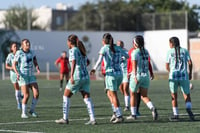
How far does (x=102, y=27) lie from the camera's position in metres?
84.0

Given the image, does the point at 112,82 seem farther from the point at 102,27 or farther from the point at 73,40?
the point at 102,27

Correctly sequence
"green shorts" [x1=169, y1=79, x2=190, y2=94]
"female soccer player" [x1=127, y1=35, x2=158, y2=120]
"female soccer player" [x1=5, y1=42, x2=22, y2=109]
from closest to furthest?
"female soccer player" [x1=127, y1=35, x2=158, y2=120] → "green shorts" [x1=169, y1=79, x2=190, y2=94] → "female soccer player" [x1=5, y1=42, x2=22, y2=109]

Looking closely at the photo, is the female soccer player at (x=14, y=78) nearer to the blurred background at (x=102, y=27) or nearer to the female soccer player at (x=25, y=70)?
the female soccer player at (x=25, y=70)

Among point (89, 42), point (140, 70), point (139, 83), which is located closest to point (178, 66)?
point (140, 70)

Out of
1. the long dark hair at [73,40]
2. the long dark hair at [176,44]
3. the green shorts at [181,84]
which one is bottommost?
the green shorts at [181,84]

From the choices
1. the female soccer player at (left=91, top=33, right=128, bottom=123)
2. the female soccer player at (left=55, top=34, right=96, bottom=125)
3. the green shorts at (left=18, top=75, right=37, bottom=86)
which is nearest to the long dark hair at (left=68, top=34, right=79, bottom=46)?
the female soccer player at (left=55, top=34, right=96, bottom=125)

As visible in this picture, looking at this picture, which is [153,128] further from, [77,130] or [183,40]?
[183,40]

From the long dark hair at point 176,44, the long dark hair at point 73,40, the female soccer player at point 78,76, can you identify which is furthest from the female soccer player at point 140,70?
the long dark hair at point 73,40

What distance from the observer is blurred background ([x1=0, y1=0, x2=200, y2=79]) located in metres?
69.3

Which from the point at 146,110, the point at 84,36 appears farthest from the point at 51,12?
the point at 146,110

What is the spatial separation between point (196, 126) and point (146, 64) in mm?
2287

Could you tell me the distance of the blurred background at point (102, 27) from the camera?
6931cm

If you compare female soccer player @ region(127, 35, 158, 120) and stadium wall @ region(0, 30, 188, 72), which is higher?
female soccer player @ region(127, 35, 158, 120)

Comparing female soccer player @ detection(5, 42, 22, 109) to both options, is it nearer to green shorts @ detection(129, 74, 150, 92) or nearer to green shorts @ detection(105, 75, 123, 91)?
green shorts @ detection(105, 75, 123, 91)
